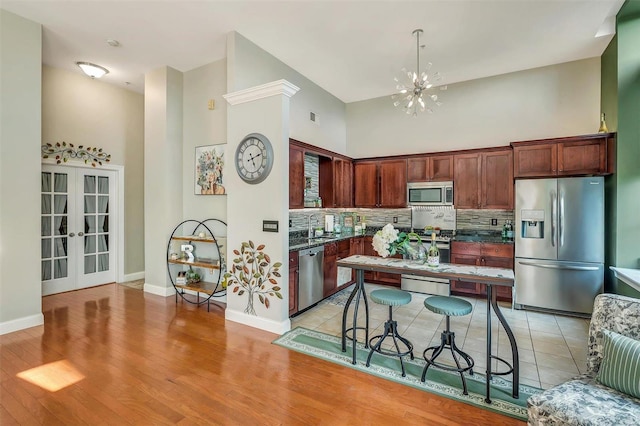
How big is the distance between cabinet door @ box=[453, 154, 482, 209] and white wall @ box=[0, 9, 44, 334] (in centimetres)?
606

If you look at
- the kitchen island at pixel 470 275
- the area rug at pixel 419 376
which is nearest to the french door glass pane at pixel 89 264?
the area rug at pixel 419 376

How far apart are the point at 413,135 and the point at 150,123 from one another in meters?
4.78

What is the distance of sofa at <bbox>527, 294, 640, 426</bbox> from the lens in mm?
1502

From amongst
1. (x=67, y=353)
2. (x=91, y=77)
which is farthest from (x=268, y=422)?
(x=91, y=77)

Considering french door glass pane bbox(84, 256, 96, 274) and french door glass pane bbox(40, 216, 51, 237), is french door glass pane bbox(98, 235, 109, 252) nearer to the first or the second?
french door glass pane bbox(84, 256, 96, 274)

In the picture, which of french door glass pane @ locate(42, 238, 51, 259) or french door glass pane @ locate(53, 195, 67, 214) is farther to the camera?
french door glass pane @ locate(53, 195, 67, 214)

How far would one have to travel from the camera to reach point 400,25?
3754 millimetres

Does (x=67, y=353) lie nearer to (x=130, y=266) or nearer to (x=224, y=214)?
(x=224, y=214)

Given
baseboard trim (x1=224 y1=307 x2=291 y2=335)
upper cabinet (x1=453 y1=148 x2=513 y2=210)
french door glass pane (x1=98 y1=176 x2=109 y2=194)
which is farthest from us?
french door glass pane (x1=98 y1=176 x2=109 y2=194)

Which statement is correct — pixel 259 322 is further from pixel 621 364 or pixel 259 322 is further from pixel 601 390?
pixel 621 364

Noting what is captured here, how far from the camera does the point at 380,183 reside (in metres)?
5.95

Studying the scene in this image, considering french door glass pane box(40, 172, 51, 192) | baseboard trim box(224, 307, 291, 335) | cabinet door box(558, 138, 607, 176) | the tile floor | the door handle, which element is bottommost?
the tile floor

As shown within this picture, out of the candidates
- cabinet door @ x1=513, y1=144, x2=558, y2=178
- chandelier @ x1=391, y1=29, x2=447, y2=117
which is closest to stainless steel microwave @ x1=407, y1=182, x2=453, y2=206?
cabinet door @ x1=513, y1=144, x2=558, y2=178

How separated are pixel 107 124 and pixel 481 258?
6.87 m
